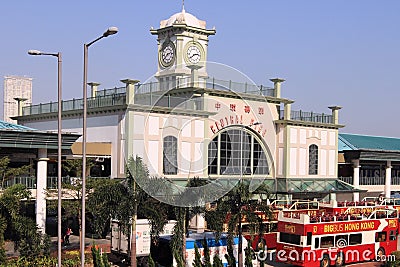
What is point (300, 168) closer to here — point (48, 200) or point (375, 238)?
point (375, 238)

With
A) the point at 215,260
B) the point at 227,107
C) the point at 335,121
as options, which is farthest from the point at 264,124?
the point at 215,260

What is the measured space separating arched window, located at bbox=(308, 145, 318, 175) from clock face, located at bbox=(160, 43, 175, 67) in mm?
12886

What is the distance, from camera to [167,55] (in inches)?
1727

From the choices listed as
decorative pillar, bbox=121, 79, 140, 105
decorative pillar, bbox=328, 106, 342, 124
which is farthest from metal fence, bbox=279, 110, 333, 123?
decorative pillar, bbox=121, 79, 140, 105

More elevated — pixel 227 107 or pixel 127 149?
pixel 227 107

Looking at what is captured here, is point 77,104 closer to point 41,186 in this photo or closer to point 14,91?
point 41,186

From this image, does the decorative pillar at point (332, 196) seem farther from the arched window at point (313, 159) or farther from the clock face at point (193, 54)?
the clock face at point (193, 54)

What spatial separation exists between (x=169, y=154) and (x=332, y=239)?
40.2 feet

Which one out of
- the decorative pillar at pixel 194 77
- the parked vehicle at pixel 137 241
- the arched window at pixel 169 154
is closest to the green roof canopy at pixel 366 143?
the decorative pillar at pixel 194 77

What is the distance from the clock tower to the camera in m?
42.5

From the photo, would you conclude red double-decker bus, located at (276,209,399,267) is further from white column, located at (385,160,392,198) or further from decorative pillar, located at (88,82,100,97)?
white column, located at (385,160,392,198)

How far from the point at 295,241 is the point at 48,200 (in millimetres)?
12565

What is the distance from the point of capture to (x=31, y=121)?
44.2 m

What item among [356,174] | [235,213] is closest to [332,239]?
[235,213]
